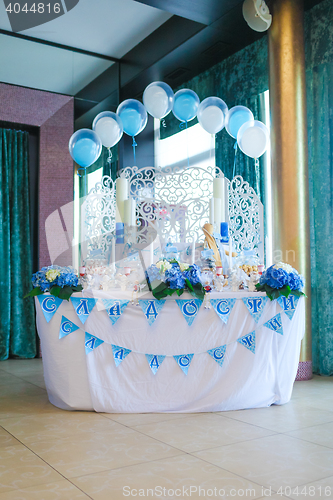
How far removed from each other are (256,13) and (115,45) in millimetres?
2651

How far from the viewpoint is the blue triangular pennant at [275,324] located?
333 cm

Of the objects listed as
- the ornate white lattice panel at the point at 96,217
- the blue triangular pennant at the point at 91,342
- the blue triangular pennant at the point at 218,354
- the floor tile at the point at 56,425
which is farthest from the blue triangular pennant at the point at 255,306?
the ornate white lattice panel at the point at 96,217

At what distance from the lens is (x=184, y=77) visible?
6.74m

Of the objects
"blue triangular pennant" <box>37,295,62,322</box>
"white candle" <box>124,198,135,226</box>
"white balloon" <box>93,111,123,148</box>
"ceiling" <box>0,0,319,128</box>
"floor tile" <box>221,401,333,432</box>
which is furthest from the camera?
"ceiling" <box>0,0,319,128</box>

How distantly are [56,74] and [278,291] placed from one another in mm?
4707

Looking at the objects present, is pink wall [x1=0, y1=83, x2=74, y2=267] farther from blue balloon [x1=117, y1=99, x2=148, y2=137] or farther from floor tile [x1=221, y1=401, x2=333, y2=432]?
floor tile [x1=221, y1=401, x2=333, y2=432]

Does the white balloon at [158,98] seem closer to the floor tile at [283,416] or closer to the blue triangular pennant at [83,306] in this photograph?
the blue triangular pennant at [83,306]

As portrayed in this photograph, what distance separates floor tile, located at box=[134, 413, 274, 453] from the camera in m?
2.63

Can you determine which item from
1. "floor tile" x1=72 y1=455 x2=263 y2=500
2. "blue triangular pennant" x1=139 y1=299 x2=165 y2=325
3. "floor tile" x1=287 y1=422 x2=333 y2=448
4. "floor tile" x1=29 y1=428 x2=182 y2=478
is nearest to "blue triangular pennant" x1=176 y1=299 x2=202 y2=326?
"blue triangular pennant" x1=139 y1=299 x2=165 y2=325

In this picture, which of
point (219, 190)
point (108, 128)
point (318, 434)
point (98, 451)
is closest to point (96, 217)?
point (108, 128)

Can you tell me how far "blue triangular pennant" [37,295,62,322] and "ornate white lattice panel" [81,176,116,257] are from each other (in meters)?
1.33

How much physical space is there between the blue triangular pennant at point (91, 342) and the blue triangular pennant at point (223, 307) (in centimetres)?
82

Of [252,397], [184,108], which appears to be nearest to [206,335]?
[252,397]

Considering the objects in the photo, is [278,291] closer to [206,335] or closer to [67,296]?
[206,335]
